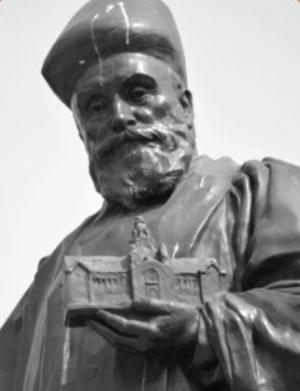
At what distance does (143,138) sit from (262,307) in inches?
51.2

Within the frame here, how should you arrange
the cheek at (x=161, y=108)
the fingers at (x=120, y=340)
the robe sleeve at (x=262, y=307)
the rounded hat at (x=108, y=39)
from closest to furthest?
the robe sleeve at (x=262, y=307)
the fingers at (x=120, y=340)
the cheek at (x=161, y=108)
the rounded hat at (x=108, y=39)

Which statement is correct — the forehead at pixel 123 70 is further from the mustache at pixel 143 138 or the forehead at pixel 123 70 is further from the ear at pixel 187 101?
the mustache at pixel 143 138

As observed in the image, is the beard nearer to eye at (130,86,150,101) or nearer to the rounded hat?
eye at (130,86,150,101)

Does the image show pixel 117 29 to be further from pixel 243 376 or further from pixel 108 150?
pixel 243 376

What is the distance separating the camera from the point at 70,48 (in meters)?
8.37

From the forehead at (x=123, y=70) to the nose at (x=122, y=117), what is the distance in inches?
4.9

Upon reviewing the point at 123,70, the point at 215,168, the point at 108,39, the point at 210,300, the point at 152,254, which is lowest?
the point at 210,300

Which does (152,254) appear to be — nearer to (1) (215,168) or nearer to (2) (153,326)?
(2) (153,326)

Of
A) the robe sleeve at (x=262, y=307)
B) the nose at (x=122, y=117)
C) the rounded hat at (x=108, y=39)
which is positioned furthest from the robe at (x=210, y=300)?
the rounded hat at (x=108, y=39)

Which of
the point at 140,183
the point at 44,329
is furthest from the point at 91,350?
the point at 140,183

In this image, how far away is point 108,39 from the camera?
8.27 meters

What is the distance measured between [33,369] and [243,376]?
126 centimetres

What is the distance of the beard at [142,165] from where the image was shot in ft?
26.1

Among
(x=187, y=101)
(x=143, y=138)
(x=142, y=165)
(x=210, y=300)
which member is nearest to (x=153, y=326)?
(x=210, y=300)
